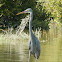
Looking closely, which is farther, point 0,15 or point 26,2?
Result: point 26,2

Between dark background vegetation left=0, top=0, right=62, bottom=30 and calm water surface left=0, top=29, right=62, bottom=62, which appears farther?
dark background vegetation left=0, top=0, right=62, bottom=30

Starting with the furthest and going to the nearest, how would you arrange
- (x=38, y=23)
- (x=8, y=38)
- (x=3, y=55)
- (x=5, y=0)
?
1. (x=38, y=23)
2. (x=5, y=0)
3. (x=8, y=38)
4. (x=3, y=55)

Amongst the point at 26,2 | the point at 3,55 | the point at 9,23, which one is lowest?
the point at 3,55

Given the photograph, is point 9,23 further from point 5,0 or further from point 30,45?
point 30,45

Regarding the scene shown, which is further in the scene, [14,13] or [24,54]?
[14,13]

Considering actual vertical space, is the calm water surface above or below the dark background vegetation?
below

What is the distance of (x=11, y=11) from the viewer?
42312 mm

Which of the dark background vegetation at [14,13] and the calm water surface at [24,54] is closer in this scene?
the calm water surface at [24,54]

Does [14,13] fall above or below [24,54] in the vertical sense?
above

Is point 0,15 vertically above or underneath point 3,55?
above

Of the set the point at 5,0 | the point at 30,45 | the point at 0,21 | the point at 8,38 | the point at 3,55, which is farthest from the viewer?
the point at 0,21

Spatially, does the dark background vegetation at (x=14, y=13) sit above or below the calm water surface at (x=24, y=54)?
above

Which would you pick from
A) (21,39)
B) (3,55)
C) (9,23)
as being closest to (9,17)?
(9,23)

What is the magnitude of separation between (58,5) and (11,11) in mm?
6813
